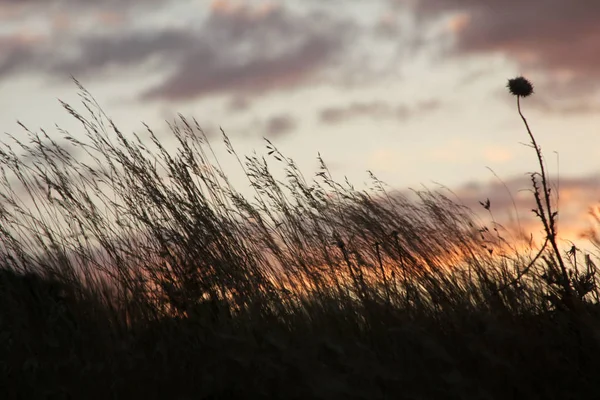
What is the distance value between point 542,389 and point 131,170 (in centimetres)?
255

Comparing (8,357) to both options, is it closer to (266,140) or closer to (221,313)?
(221,313)

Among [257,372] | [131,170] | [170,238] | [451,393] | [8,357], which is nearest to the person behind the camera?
[451,393]

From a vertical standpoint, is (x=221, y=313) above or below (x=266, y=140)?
below

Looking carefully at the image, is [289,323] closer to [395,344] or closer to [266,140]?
[395,344]

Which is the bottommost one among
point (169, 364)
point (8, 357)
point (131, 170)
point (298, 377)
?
point (298, 377)

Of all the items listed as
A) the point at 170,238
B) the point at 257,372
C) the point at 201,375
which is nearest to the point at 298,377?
the point at 257,372

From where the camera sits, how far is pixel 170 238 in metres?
3.80

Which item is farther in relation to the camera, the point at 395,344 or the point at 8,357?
the point at 8,357

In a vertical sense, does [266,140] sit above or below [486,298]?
above

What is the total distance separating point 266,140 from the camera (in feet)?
13.9

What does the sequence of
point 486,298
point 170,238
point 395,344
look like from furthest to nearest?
1. point 170,238
2. point 486,298
3. point 395,344

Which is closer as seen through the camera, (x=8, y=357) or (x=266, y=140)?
(x=8, y=357)

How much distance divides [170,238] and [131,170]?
52cm

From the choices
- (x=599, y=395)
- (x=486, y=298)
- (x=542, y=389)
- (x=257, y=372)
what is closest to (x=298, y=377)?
(x=257, y=372)
